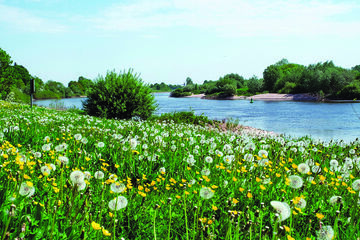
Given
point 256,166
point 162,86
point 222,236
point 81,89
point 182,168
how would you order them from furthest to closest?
point 162,86 < point 81,89 < point 182,168 < point 256,166 < point 222,236

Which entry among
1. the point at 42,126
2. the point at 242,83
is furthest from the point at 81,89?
the point at 42,126

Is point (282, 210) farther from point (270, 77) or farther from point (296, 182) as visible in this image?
point (270, 77)

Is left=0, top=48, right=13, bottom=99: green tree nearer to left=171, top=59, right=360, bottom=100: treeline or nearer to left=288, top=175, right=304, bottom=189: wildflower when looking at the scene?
left=288, top=175, right=304, bottom=189: wildflower

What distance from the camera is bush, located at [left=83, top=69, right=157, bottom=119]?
15.7m

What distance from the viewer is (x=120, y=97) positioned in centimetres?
1581

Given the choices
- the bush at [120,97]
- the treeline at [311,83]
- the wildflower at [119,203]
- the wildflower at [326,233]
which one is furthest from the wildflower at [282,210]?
the treeline at [311,83]

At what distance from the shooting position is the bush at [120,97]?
1570 cm

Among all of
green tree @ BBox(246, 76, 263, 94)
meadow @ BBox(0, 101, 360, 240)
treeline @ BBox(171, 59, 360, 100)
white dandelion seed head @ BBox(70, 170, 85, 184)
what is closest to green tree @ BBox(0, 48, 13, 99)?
meadow @ BBox(0, 101, 360, 240)

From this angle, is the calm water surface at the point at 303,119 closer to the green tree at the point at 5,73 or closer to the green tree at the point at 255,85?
the green tree at the point at 5,73

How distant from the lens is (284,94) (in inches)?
2662

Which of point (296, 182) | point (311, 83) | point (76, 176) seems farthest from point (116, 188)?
point (311, 83)

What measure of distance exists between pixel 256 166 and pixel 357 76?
74628 mm

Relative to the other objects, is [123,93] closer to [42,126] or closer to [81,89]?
[42,126]

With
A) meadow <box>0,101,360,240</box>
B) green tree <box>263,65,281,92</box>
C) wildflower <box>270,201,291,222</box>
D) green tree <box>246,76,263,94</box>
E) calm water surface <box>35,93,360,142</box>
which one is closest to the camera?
wildflower <box>270,201,291,222</box>
